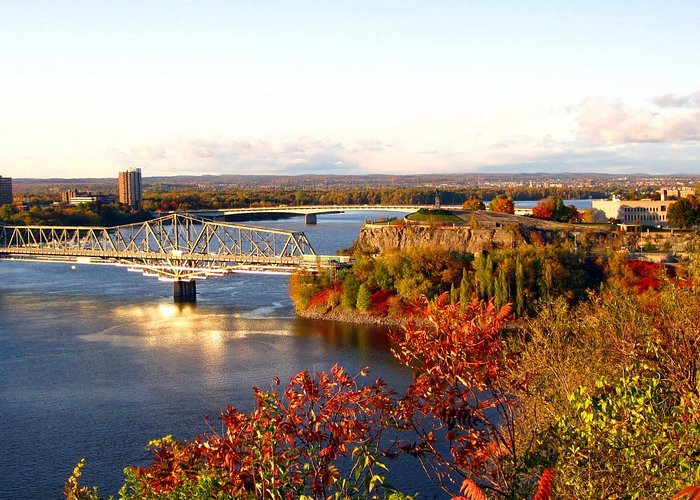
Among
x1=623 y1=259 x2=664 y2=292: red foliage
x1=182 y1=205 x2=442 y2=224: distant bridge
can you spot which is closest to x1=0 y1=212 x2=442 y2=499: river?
x1=623 y1=259 x2=664 y2=292: red foliage

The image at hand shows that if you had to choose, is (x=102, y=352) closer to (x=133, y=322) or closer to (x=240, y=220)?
(x=133, y=322)

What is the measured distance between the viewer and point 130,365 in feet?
65.9

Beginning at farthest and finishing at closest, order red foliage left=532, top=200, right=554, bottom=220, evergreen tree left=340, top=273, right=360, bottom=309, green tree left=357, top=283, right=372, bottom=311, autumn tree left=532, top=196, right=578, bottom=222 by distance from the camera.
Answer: autumn tree left=532, top=196, right=578, bottom=222 < red foliage left=532, top=200, right=554, bottom=220 < evergreen tree left=340, top=273, right=360, bottom=309 < green tree left=357, top=283, right=372, bottom=311

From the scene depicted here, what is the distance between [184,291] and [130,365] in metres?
11.1

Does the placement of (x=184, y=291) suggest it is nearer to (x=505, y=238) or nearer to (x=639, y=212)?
(x=505, y=238)

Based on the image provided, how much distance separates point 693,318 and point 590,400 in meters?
3.56

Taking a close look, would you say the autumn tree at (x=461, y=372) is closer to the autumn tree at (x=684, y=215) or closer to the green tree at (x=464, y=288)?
the green tree at (x=464, y=288)

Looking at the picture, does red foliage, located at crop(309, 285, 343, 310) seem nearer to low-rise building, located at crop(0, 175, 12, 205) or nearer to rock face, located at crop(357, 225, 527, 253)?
rock face, located at crop(357, 225, 527, 253)

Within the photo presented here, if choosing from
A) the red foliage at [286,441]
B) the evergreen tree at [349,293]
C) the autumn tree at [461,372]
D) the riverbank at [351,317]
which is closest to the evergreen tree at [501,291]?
the riverbank at [351,317]

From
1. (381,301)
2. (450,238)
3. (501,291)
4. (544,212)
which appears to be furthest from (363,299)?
(544,212)

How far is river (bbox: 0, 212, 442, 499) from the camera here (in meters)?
13.8

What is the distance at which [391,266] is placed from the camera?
2842cm

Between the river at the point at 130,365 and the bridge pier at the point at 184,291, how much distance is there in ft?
1.29

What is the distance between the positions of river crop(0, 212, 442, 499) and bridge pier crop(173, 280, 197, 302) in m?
0.39
